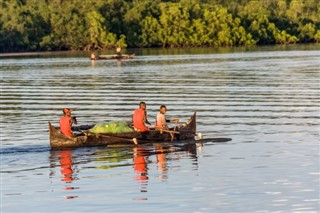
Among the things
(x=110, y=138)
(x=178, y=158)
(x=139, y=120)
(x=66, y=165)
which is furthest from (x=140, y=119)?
(x=66, y=165)

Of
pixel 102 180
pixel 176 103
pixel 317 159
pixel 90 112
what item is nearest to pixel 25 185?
pixel 102 180

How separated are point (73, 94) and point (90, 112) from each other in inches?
468

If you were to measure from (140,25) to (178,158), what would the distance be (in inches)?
A: 5219

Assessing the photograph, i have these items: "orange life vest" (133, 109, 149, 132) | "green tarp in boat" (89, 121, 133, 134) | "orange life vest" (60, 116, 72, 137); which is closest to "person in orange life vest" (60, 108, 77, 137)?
"orange life vest" (60, 116, 72, 137)

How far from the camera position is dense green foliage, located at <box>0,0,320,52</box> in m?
155

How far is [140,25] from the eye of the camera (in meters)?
162

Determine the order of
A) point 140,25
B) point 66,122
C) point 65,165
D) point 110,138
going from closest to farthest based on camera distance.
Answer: point 65,165 → point 66,122 → point 110,138 → point 140,25

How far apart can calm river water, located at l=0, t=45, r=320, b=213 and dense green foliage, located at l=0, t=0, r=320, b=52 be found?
97.2 metres

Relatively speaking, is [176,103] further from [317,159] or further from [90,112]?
[317,159]

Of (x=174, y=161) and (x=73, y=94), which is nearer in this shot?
(x=174, y=161)

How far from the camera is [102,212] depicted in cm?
2264

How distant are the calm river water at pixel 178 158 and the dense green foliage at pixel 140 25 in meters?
97.2

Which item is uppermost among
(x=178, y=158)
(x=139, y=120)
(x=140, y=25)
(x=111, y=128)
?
(x=139, y=120)

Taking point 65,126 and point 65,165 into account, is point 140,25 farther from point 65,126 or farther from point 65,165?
point 65,165
